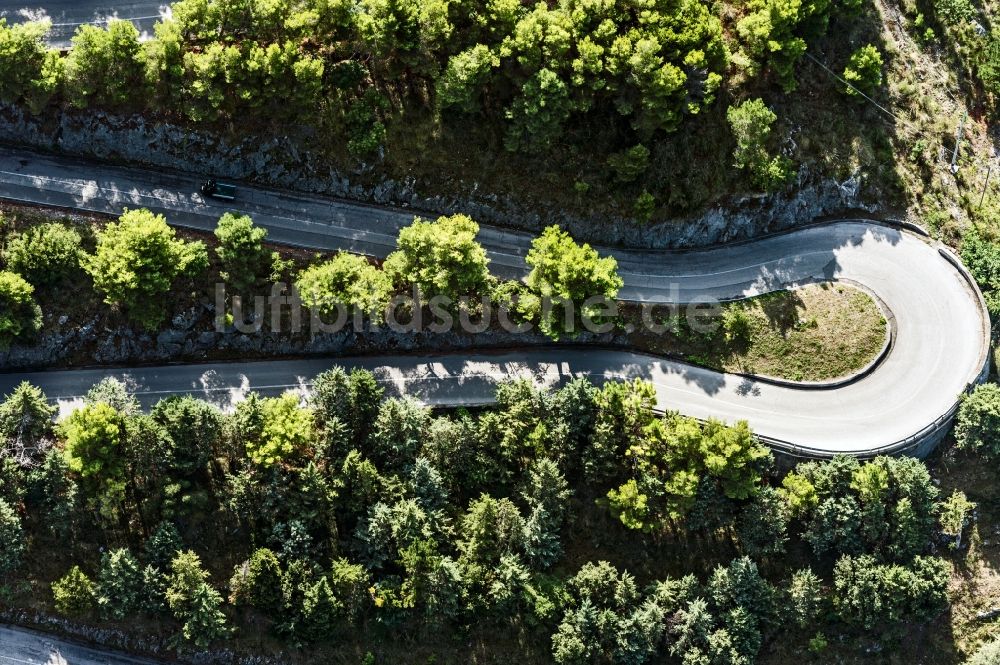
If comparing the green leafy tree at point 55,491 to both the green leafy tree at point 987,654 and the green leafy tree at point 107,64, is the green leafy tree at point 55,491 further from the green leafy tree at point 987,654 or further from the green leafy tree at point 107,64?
the green leafy tree at point 987,654

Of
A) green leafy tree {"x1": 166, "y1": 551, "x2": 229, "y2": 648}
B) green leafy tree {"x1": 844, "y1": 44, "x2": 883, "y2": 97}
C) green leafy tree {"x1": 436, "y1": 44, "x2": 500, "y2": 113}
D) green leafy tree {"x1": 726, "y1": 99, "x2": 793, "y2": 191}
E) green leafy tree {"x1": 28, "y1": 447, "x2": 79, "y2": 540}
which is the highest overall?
green leafy tree {"x1": 844, "y1": 44, "x2": 883, "y2": 97}

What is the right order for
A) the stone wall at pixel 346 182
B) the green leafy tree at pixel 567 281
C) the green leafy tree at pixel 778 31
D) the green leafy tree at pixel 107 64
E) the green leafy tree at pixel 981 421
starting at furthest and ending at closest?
the stone wall at pixel 346 182 → the green leafy tree at pixel 981 421 → the green leafy tree at pixel 778 31 → the green leafy tree at pixel 567 281 → the green leafy tree at pixel 107 64

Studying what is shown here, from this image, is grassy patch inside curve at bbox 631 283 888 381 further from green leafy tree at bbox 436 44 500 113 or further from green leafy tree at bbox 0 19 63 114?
green leafy tree at bbox 0 19 63 114

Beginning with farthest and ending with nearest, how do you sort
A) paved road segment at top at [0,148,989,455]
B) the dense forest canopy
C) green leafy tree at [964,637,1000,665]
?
green leafy tree at [964,637,1000,665] → paved road segment at top at [0,148,989,455] → the dense forest canopy

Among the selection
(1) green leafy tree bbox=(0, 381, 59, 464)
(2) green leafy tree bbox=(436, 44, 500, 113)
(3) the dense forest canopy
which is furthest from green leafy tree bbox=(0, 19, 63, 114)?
(2) green leafy tree bbox=(436, 44, 500, 113)

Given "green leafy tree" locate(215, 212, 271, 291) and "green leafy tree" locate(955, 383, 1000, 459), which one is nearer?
"green leafy tree" locate(215, 212, 271, 291)

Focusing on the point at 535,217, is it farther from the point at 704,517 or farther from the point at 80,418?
the point at 80,418

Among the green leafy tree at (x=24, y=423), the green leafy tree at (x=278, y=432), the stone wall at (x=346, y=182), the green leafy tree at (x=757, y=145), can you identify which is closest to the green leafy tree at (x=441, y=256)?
the stone wall at (x=346, y=182)
